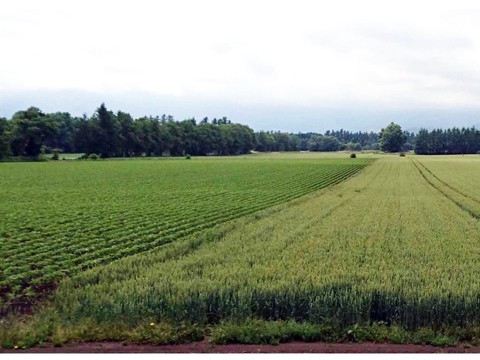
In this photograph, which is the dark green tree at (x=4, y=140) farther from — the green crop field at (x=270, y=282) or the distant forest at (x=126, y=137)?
the green crop field at (x=270, y=282)

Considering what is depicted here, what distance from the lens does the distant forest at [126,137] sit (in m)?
114

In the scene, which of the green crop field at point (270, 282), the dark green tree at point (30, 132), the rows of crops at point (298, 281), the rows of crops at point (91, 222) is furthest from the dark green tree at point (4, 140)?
the rows of crops at point (298, 281)

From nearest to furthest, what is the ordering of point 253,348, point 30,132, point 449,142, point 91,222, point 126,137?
point 253,348, point 91,222, point 30,132, point 126,137, point 449,142

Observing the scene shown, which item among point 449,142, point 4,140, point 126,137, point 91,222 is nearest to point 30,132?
point 4,140

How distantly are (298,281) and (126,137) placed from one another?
446 feet

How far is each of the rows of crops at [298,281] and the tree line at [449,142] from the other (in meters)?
185

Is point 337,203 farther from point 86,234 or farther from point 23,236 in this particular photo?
point 23,236

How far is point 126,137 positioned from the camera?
463 ft

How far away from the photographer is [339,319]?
9320 millimetres

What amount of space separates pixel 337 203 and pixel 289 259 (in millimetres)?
16932

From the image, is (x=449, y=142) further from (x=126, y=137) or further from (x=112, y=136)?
(x=112, y=136)

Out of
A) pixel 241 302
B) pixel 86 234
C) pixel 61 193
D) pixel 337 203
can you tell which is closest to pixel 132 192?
pixel 61 193

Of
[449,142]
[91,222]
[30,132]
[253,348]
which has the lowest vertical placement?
[91,222]

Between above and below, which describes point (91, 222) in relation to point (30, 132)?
below
